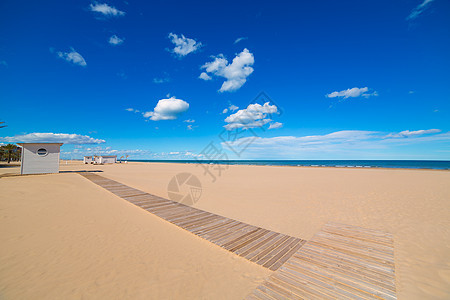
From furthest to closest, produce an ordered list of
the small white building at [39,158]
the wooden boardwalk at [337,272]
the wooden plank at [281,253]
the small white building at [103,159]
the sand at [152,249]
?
the small white building at [103,159]
the small white building at [39,158]
the wooden plank at [281,253]
the sand at [152,249]
the wooden boardwalk at [337,272]

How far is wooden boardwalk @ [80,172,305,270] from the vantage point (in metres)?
4.12

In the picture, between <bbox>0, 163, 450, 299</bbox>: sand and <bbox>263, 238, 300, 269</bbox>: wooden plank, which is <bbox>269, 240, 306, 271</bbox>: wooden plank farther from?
<bbox>0, 163, 450, 299</bbox>: sand

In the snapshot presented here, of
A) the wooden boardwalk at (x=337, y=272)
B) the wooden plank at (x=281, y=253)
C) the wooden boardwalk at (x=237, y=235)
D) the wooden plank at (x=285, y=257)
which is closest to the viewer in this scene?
the wooden boardwalk at (x=337, y=272)

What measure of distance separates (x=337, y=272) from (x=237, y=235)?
2.64 meters

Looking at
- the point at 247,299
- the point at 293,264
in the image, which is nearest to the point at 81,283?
the point at 247,299

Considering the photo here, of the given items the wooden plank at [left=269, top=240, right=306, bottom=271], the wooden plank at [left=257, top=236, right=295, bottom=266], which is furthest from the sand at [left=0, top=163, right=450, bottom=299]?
the wooden plank at [left=269, top=240, right=306, bottom=271]

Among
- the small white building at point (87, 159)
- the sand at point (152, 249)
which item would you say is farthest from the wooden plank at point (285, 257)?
the small white building at point (87, 159)

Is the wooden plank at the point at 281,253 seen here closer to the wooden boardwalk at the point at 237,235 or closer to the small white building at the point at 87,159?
the wooden boardwalk at the point at 237,235

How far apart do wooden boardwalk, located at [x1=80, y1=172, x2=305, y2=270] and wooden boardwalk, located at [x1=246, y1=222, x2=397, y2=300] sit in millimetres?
431

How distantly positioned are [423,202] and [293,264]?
11172mm

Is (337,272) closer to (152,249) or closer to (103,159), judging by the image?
(152,249)

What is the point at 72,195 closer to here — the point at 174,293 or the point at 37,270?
the point at 37,270

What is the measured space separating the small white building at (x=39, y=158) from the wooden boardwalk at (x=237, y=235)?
60.1 ft

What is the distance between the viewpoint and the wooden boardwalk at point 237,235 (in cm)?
412
